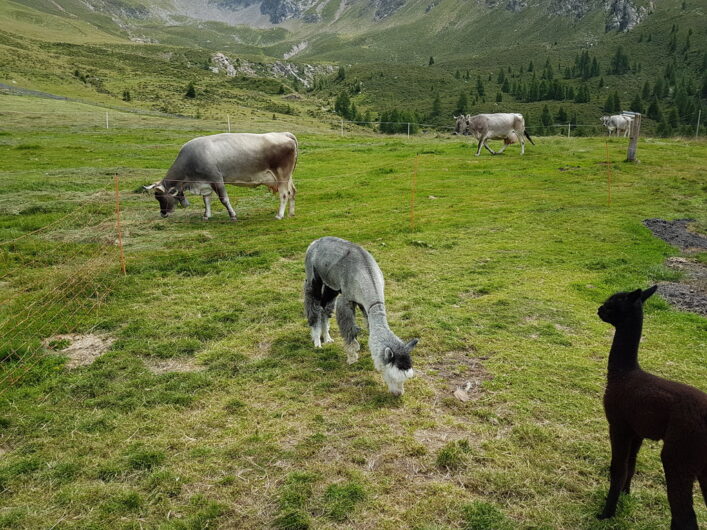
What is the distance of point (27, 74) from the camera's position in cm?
7294

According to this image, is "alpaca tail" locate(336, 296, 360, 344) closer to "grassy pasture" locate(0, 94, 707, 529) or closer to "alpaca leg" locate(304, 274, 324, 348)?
"grassy pasture" locate(0, 94, 707, 529)

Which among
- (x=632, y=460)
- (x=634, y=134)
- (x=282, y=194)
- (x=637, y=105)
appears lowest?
(x=632, y=460)

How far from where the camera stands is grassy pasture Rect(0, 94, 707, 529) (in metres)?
5.13

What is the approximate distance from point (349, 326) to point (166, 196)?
→ 38.1 ft

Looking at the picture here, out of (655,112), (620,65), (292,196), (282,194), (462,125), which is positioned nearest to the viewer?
(282,194)

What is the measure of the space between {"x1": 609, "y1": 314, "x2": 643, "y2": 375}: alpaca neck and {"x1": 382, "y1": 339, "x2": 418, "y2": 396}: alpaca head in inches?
101

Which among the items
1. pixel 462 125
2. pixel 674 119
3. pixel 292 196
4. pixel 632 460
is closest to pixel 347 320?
pixel 632 460

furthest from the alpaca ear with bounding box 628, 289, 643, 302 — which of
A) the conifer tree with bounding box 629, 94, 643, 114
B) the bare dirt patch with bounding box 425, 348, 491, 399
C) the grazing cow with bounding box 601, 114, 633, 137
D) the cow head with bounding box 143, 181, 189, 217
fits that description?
the conifer tree with bounding box 629, 94, 643, 114

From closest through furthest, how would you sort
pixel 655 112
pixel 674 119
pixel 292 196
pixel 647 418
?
pixel 647 418 → pixel 292 196 → pixel 674 119 → pixel 655 112

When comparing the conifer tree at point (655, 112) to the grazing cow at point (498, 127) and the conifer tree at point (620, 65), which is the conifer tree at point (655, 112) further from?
the grazing cow at point (498, 127)

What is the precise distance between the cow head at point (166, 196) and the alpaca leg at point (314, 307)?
10.3 m

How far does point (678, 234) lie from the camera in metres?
15.7

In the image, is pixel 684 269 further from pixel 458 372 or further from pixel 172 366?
pixel 172 366

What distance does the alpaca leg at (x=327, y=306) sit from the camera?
845 centimetres
